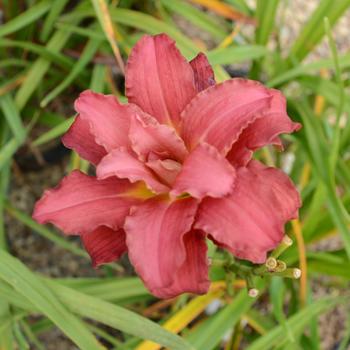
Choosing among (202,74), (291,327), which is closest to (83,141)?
(202,74)

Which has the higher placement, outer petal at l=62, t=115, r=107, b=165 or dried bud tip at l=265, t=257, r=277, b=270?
outer petal at l=62, t=115, r=107, b=165

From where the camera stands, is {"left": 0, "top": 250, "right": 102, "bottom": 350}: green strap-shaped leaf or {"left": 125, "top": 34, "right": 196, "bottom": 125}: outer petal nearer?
{"left": 125, "top": 34, "right": 196, "bottom": 125}: outer petal

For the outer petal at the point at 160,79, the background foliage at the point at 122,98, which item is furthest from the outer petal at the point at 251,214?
the background foliage at the point at 122,98

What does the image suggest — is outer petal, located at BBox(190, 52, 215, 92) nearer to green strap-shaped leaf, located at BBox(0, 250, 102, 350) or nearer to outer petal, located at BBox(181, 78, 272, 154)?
outer petal, located at BBox(181, 78, 272, 154)

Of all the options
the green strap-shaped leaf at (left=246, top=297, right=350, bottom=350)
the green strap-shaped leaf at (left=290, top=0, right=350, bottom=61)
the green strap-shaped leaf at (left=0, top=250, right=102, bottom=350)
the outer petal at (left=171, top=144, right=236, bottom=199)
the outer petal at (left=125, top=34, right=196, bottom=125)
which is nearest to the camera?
the outer petal at (left=171, top=144, right=236, bottom=199)

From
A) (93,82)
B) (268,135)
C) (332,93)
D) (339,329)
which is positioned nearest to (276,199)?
(268,135)

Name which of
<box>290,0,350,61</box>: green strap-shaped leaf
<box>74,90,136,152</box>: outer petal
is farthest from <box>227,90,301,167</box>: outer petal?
<box>290,0,350,61</box>: green strap-shaped leaf

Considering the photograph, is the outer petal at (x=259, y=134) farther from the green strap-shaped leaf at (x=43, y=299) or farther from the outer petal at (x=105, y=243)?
the green strap-shaped leaf at (x=43, y=299)
